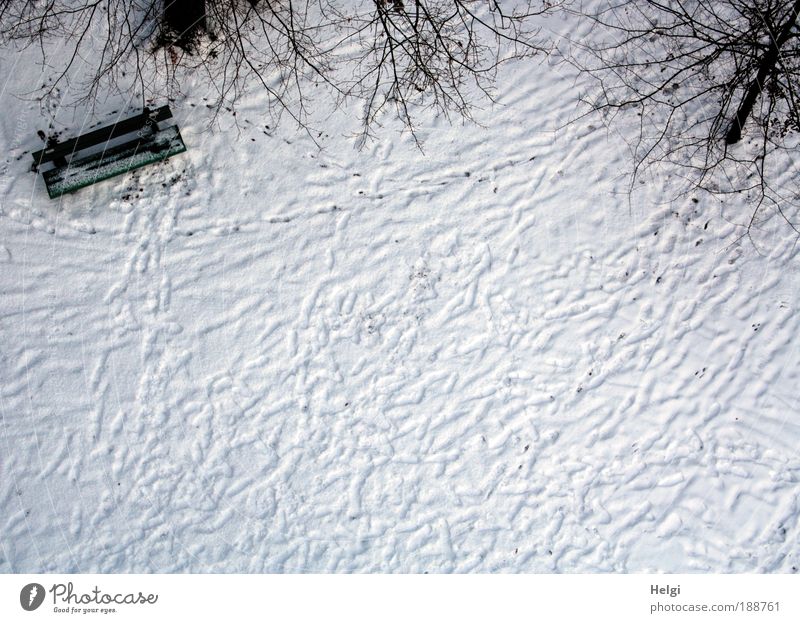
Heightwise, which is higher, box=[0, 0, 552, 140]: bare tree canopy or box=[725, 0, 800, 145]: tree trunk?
box=[0, 0, 552, 140]: bare tree canopy

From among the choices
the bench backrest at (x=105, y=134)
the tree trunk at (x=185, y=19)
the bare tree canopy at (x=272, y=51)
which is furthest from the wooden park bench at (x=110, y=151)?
the tree trunk at (x=185, y=19)
